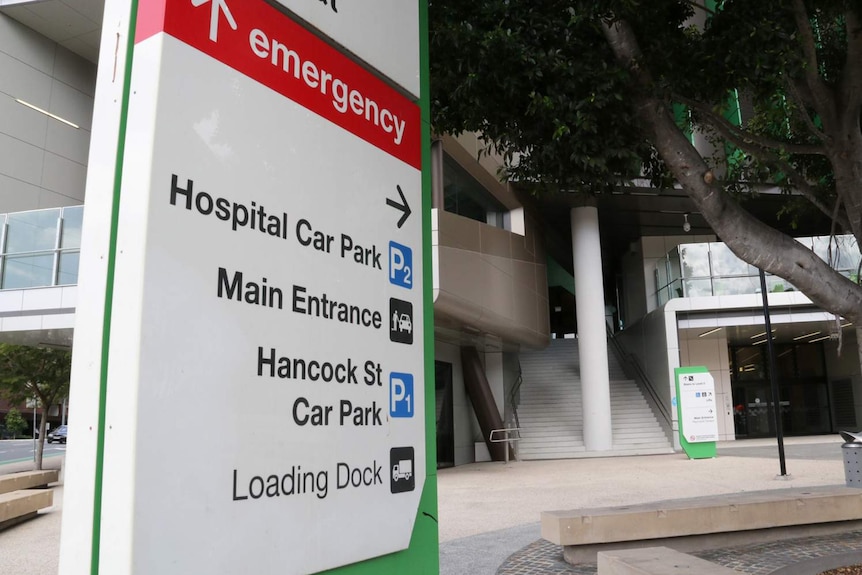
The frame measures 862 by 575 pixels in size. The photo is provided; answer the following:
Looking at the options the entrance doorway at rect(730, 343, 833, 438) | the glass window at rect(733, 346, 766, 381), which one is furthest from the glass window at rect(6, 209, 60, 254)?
the glass window at rect(733, 346, 766, 381)

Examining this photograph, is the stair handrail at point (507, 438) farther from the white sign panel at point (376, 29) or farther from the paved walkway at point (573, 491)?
the white sign panel at point (376, 29)

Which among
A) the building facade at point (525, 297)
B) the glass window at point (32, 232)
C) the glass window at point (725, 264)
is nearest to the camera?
the glass window at point (32, 232)

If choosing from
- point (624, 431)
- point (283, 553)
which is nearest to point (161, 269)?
point (283, 553)

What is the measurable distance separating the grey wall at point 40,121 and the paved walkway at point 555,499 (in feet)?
41.3

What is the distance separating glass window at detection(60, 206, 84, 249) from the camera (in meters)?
17.0

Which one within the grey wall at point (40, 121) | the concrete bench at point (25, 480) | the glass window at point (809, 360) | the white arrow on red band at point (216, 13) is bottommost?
the concrete bench at point (25, 480)

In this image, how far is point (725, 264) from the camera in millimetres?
21203

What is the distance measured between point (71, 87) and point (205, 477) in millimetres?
27248

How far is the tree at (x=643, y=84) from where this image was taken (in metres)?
5.14

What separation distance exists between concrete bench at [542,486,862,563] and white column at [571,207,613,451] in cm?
1383

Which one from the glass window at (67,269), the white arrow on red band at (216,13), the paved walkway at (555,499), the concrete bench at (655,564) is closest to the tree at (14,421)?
the glass window at (67,269)

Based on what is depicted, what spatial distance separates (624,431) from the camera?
A: 72.3 ft

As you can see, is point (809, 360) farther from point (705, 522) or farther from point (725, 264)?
point (705, 522)

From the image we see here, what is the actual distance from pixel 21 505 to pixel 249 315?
10312 millimetres
